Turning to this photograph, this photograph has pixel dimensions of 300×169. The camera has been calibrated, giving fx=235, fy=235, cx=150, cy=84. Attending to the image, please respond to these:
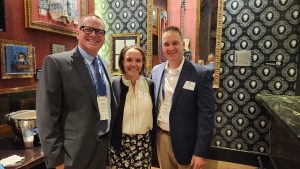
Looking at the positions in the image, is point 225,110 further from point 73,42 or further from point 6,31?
point 6,31

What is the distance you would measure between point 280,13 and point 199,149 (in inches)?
93.6

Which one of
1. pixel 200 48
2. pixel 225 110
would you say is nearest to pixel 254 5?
pixel 200 48

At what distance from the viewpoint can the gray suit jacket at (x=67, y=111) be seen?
145 cm

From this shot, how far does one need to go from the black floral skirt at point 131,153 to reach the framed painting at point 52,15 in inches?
65.9

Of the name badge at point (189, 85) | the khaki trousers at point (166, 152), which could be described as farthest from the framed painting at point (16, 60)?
the name badge at point (189, 85)

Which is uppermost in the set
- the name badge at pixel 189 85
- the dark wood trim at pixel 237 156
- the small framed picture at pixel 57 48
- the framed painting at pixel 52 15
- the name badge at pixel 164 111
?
the framed painting at pixel 52 15

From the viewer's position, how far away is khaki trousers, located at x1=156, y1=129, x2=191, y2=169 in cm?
202

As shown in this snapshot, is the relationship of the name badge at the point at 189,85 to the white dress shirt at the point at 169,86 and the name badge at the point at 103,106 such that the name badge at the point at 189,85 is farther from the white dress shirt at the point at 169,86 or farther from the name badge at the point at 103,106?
the name badge at the point at 103,106

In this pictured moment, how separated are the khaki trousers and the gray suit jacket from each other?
26.1 inches

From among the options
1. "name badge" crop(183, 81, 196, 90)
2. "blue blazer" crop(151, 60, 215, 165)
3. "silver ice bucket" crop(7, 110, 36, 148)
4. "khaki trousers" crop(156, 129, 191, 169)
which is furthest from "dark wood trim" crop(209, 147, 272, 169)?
"silver ice bucket" crop(7, 110, 36, 148)

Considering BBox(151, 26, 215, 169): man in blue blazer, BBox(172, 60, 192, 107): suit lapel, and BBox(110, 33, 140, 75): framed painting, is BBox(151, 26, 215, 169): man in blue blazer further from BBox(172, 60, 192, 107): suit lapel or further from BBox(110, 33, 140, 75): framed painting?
BBox(110, 33, 140, 75): framed painting

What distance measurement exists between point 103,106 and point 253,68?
8.06ft

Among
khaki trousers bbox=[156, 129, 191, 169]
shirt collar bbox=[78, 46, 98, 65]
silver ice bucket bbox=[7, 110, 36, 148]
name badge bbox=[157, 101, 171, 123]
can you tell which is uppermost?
shirt collar bbox=[78, 46, 98, 65]

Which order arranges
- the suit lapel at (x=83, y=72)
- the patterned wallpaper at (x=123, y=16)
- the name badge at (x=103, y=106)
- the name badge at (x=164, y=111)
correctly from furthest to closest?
the patterned wallpaper at (x=123, y=16), the name badge at (x=164, y=111), the name badge at (x=103, y=106), the suit lapel at (x=83, y=72)
